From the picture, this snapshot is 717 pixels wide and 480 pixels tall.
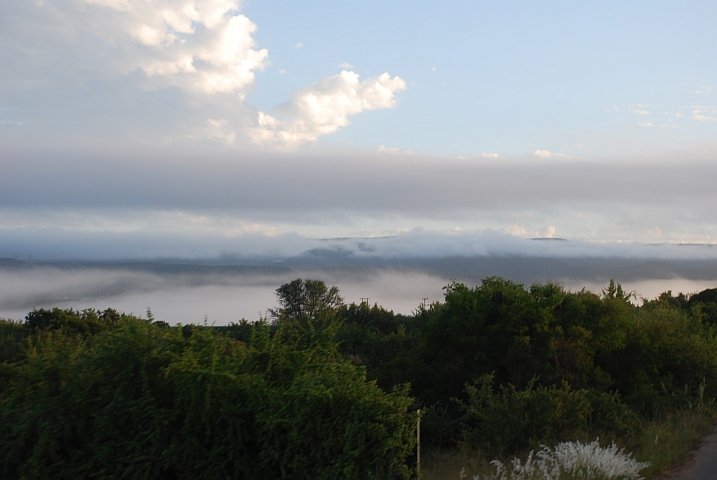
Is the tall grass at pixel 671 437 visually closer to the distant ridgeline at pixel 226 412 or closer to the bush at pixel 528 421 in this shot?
the distant ridgeline at pixel 226 412

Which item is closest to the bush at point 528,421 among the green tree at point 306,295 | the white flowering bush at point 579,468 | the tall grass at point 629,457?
the tall grass at point 629,457

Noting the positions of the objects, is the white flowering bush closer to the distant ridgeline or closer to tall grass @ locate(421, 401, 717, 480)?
tall grass @ locate(421, 401, 717, 480)

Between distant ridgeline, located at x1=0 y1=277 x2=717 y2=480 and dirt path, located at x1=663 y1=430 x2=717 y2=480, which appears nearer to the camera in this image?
distant ridgeline, located at x1=0 y1=277 x2=717 y2=480

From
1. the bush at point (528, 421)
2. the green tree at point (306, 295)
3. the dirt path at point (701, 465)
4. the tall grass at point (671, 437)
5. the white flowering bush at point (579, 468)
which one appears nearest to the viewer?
the white flowering bush at point (579, 468)

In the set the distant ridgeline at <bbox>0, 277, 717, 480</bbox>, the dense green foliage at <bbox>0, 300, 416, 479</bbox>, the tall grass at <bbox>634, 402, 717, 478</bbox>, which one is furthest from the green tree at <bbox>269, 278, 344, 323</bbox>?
the dense green foliage at <bbox>0, 300, 416, 479</bbox>

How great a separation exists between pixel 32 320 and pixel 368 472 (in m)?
28.3

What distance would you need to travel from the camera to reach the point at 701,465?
26.6 feet

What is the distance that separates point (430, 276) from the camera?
7056cm

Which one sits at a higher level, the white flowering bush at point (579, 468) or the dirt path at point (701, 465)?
the white flowering bush at point (579, 468)

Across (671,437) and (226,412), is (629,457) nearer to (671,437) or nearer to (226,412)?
(671,437)

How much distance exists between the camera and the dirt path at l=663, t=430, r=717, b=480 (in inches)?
299

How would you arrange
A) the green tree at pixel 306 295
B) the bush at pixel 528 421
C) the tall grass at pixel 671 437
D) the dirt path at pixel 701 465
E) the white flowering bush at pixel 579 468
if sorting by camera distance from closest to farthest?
the white flowering bush at pixel 579 468, the dirt path at pixel 701 465, the tall grass at pixel 671 437, the bush at pixel 528 421, the green tree at pixel 306 295

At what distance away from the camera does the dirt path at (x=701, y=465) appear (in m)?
7.59

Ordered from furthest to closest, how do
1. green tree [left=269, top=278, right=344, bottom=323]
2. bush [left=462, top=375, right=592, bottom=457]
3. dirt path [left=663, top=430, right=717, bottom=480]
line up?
green tree [left=269, top=278, right=344, bottom=323], bush [left=462, top=375, right=592, bottom=457], dirt path [left=663, top=430, right=717, bottom=480]
